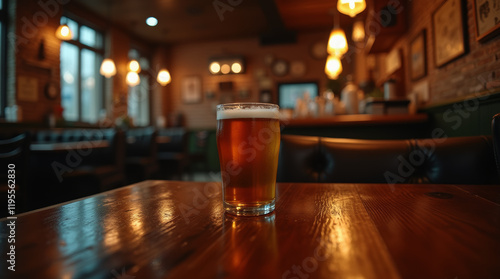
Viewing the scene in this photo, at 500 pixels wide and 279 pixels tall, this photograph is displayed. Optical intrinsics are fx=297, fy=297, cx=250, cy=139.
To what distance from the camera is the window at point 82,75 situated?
587 cm

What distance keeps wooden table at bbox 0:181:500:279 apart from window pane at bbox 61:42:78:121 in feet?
20.1

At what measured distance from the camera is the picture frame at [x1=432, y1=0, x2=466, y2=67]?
92.4 inches

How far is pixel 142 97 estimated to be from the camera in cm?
834

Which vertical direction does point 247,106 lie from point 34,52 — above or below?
below

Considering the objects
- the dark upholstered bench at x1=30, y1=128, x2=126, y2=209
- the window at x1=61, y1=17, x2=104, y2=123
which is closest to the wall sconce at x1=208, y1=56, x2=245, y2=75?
the window at x1=61, y1=17, x2=104, y2=123

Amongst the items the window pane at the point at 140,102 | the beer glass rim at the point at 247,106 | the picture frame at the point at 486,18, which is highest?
the window pane at the point at 140,102

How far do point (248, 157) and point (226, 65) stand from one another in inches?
308

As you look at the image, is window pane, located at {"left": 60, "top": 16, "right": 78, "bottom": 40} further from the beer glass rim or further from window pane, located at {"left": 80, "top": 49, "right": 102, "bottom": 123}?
the beer glass rim

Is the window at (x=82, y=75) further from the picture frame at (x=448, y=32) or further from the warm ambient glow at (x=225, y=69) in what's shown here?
the picture frame at (x=448, y=32)

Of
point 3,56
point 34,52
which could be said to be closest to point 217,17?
point 34,52

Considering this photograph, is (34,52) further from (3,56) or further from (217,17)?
(217,17)

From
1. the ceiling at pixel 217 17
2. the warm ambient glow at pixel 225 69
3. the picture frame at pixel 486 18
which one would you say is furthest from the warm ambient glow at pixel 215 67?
the picture frame at pixel 486 18

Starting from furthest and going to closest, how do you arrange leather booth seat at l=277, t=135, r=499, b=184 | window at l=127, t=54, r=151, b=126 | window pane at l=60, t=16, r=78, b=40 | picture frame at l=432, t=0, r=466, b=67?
window at l=127, t=54, r=151, b=126 → window pane at l=60, t=16, r=78, b=40 → picture frame at l=432, t=0, r=466, b=67 → leather booth seat at l=277, t=135, r=499, b=184

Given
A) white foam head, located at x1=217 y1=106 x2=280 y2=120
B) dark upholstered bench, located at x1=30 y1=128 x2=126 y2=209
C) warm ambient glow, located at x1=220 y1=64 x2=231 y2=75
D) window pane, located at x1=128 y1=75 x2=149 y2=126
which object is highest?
warm ambient glow, located at x1=220 y1=64 x2=231 y2=75
